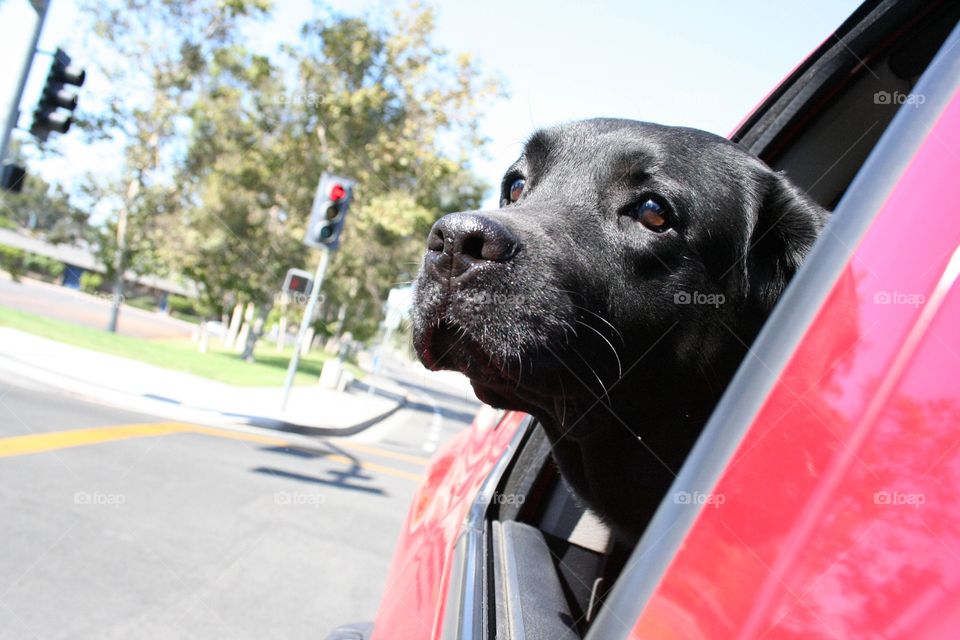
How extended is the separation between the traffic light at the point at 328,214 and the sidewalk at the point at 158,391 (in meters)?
3.11

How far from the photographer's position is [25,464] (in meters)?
5.69

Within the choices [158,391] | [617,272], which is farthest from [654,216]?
[158,391]

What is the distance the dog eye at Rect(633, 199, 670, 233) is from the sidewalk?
970 cm

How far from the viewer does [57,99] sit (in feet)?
36.7

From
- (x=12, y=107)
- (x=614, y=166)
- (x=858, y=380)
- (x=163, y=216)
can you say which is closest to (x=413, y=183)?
(x=163, y=216)

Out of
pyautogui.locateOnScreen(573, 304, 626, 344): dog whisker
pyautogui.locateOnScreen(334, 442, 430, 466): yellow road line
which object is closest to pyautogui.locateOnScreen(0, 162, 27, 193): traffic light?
pyautogui.locateOnScreen(334, 442, 430, 466): yellow road line

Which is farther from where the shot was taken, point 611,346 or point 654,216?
point 654,216

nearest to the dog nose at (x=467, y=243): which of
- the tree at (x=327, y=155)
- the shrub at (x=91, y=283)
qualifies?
the tree at (x=327, y=155)

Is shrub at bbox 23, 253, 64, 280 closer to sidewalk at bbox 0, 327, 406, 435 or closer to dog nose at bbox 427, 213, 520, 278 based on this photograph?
sidewalk at bbox 0, 327, 406, 435

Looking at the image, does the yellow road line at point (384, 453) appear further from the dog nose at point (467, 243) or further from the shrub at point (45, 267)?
the shrub at point (45, 267)

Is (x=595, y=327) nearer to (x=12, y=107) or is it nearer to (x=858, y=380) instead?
(x=858, y=380)

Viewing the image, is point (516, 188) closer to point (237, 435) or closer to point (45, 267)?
point (237, 435)

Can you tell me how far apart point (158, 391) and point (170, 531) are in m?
7.22

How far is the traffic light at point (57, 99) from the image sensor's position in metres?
11.1
